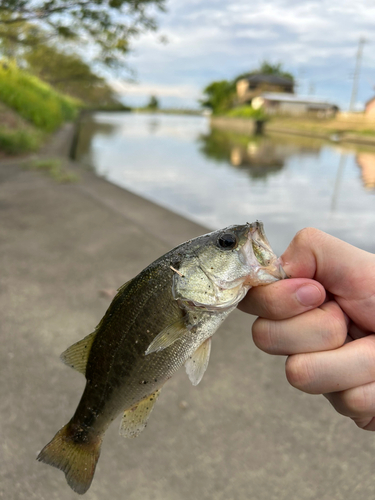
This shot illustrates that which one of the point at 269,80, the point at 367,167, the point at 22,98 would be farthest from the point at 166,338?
the point at 269,80

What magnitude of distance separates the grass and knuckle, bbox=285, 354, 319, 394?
32.1 ft

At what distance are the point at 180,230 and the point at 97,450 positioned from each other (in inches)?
221

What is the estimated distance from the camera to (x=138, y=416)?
1.61 meters

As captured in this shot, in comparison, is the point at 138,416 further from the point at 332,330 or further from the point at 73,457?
the point at 332,330

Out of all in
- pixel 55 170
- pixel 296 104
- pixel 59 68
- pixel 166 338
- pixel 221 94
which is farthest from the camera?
pixel 221 94

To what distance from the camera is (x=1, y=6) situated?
10.4 meters

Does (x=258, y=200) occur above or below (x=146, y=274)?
below

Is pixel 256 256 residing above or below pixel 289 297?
above

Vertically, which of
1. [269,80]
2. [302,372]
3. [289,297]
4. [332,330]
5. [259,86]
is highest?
[269,80]

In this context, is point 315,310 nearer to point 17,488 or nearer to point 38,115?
point 17,488

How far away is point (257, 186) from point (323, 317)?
15.0 metres

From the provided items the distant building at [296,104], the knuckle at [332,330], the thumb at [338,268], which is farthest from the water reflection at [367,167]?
the distant building at [296,104]

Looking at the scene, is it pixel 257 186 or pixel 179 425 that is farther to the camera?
pixel 257 186

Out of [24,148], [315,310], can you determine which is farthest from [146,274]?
[24,148]
